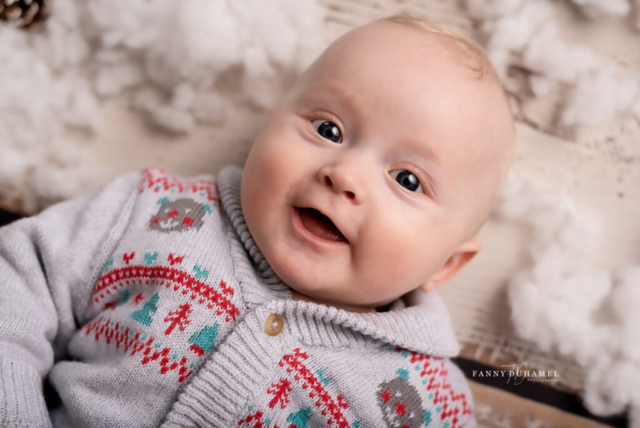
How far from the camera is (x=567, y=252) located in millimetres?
1228

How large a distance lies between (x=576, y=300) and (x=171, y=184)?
3.12 ft

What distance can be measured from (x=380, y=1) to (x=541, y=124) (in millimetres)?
487

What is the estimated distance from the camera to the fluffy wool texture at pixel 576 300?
119cm

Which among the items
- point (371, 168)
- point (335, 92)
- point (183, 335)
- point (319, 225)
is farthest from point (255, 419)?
point (335, 92)

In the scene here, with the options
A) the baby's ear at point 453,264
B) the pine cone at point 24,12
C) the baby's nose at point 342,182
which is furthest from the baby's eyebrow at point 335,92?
the pine cone at point 24,12

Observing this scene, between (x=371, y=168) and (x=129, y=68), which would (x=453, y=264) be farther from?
(x=129, y=68)

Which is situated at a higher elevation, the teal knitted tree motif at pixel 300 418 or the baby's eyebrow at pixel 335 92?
the baby's eyebrow at pixel 335 92

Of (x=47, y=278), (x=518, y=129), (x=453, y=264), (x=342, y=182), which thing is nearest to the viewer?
(x=342, y=182)

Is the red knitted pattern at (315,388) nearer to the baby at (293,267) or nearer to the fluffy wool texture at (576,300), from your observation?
the baby at (293,267)

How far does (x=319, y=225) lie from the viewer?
93 centimetres

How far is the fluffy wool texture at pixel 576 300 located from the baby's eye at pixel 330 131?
1.68 ft

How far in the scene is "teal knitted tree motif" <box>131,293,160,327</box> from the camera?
37.2 inches

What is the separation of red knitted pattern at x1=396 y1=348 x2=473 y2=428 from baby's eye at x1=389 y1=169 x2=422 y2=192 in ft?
1.11

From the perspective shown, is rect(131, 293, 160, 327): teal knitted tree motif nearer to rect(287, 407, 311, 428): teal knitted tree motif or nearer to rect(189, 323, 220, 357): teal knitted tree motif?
rect(189, 323, 220, 357): teal knitted tree motif
